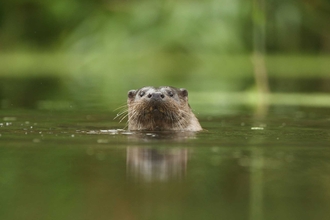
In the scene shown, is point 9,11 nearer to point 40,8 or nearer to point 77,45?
point 40,8

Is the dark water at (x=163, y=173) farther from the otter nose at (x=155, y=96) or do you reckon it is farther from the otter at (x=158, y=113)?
the otter nose at (x=155, y=96)

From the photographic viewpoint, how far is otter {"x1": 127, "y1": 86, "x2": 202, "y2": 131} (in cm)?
752

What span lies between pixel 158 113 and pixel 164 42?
34.1 feet

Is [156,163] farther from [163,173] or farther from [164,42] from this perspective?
[164,42]

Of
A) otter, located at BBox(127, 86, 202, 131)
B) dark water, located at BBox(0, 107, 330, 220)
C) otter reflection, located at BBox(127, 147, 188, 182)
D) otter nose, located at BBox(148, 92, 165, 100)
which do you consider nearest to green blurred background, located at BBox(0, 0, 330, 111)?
otter, located at BBox(127, 86, 202, 131)

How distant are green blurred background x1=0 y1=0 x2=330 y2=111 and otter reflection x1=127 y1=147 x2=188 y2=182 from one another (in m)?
8.70

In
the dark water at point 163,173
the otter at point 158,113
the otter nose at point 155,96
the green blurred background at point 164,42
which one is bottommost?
the dark water at point 163,173

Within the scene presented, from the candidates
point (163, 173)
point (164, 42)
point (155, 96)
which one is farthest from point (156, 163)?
point (164, 42)

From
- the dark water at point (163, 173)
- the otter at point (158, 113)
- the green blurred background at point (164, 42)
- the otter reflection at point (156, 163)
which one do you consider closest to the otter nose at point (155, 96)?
the otter at point (158, 113)

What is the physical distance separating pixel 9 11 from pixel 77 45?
2.46m

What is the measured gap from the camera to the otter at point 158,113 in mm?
7523

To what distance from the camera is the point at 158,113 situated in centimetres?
760

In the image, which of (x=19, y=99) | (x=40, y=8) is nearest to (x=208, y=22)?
(x=40, y=8)

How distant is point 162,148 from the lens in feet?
19.6
